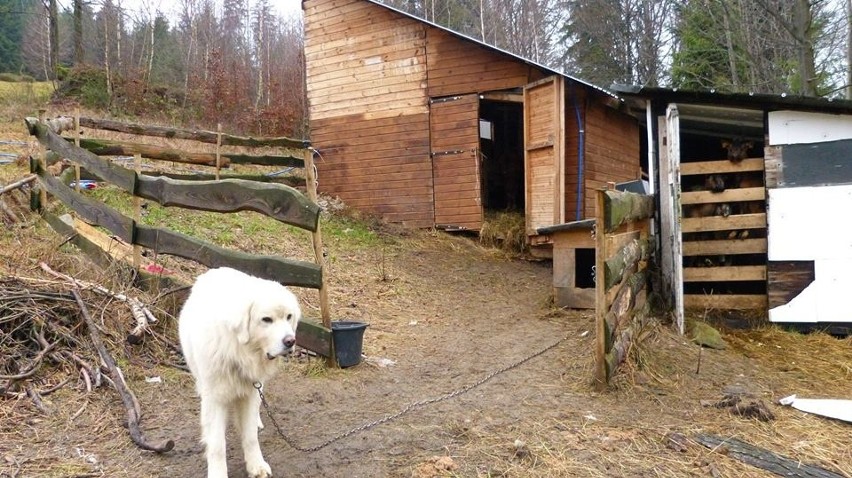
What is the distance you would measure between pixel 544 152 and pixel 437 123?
2587 mm

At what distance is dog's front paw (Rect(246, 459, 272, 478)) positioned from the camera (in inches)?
125

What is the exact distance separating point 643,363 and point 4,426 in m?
4.73

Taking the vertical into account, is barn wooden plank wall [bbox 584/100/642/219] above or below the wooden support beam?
above

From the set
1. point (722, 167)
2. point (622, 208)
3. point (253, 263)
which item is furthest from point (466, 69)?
point (253, 263)

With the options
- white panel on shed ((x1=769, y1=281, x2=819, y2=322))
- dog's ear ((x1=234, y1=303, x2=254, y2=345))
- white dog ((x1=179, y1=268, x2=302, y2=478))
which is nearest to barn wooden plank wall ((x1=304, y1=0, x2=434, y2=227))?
white panel on shed ((x1=769, y1=281, x2=819, y2=322))

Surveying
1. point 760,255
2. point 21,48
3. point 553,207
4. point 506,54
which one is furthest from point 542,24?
point 21,48

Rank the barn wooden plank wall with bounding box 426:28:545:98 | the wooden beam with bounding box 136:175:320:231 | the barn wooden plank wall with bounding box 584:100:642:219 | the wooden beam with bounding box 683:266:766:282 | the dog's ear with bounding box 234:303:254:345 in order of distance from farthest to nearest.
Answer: the barn wooden plank wall with bounding box 426:28:545:98, the barn wooden plank wall with bounding box 584:100:642:219, the wooden beam with bounding box 683:266:766:282, the wooden beam with bounding box 136:175:320:231, the dog's ear with bounding box 234:303:254:345

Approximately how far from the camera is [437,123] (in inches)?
462

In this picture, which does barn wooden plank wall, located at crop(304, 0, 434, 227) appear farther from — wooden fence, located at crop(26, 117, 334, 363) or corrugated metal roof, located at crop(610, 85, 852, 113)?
corrugated metal roof, located at crop(610, 85, 852, 113)

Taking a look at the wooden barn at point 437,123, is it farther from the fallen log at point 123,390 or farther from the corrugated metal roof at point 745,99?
the fallen log at point 123,390

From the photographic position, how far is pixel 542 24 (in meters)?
27.4

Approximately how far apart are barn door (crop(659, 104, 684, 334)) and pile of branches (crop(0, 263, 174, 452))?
5182 millimetres

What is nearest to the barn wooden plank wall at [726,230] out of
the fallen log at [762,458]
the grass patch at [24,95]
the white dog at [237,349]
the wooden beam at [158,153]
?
the fallen log at [762,458]

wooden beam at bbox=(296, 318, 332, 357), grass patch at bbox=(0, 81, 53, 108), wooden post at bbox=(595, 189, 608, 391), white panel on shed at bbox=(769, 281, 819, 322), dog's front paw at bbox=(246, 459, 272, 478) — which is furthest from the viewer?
grass patch at bbox=(0, 81, 53, 108)
